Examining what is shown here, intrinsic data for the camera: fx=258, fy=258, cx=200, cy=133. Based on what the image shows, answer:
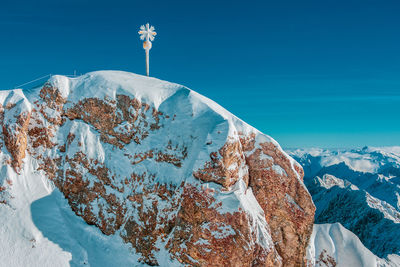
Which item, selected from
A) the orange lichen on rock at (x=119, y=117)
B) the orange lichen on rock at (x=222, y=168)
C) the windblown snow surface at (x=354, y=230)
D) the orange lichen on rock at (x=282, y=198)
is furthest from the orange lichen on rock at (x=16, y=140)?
the windblown snow surface at (x=354, y=230)

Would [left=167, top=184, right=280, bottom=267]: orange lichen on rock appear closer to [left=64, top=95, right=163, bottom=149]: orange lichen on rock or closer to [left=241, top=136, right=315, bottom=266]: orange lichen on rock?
[left=241, top=136, right=315, bottom=266]: orange lichen on rock

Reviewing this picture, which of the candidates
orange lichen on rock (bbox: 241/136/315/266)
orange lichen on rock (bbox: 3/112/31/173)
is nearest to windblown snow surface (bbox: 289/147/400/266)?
orange lichen on rock (bbox: 241/136/315/266)

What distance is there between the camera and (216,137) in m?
24.3

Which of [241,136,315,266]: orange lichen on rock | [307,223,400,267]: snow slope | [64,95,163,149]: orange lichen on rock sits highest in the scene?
[64,95,163,149]: orange lichen on rock

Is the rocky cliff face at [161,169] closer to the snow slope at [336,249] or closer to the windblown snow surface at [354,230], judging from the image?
the snow slope at [336,249]

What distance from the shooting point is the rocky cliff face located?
892 inches

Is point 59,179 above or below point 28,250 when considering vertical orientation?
above

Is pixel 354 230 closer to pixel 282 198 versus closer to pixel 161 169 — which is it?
pixel 282 198

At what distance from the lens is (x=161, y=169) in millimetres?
25219

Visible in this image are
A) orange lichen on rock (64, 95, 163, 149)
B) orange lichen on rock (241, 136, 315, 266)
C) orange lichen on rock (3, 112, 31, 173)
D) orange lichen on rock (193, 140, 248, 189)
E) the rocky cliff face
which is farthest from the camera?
orange lichen on rock (64, 95, 163, 149)

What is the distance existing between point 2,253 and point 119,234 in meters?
9.64

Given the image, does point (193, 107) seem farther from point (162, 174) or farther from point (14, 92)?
point (14, 92)

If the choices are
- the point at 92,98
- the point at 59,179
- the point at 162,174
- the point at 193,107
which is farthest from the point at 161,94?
the point at 59,179

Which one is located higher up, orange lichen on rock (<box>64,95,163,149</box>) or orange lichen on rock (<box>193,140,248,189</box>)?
orange lichen on rock (<box>64,95,163,149</box>)
